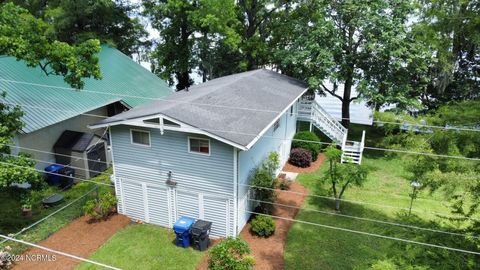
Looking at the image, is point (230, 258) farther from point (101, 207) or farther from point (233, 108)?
point (101, 207)

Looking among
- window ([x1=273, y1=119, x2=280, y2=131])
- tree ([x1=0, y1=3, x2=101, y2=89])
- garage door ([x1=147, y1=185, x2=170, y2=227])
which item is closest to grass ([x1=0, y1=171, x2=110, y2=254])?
garage door ([x1=147, y1=185, x2=170, y2=227])

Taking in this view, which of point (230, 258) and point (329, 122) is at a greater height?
point (329, 122)

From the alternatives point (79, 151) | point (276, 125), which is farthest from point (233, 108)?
point (79, 151)

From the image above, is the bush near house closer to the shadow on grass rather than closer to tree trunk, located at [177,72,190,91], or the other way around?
the shadow on grass

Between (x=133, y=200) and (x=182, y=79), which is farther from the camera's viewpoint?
(x=182, y=79)

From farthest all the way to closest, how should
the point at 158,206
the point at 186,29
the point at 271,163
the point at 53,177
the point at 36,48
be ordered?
the point at 186,29 → the point at 53,177 → the point at 271,163 → the point at 158,206 → the point at 36,48

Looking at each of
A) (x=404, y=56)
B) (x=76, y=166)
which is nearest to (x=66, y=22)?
(x=76, y=166)

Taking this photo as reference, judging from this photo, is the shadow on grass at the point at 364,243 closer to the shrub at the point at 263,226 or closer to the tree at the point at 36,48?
the shrub at the point at 263,226
